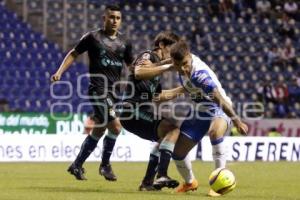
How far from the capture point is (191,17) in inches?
1267

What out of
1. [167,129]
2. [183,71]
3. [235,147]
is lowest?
[235,147]

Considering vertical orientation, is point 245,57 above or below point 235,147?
above

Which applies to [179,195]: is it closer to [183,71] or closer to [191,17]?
[183,71]

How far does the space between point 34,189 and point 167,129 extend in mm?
2073

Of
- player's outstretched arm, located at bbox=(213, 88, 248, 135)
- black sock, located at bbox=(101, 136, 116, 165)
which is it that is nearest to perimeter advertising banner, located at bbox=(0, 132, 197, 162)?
black sock, located at bbox=(101, 136, 116, 165)

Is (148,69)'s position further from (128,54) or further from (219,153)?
(128,54)

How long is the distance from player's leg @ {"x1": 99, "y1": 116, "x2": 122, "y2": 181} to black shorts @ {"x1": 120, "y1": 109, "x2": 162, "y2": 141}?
5.14ft

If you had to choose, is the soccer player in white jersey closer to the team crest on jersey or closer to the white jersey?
the white jersey

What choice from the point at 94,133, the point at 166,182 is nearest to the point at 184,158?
the point at 166,182

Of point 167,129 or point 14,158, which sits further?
point 14,158

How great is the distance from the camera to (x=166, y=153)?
38.8 feet

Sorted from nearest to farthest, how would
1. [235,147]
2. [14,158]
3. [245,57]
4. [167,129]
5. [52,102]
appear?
[167,129] < [14,158] < [235,147] < [52,102] < [245,57]

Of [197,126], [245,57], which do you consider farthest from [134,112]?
[245,57]

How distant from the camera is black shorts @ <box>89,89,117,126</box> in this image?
45.2ft
